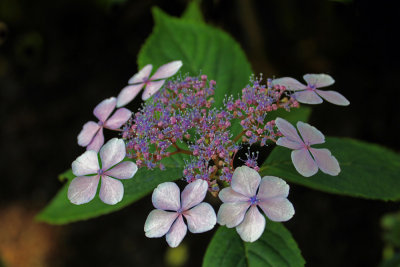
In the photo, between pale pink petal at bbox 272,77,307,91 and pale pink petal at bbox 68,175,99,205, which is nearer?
pale pink petal at bbox 68,175,99,205

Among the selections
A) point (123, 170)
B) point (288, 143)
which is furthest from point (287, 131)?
point (123, 170)

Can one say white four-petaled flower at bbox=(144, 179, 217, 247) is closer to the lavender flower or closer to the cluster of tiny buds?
the cluster of tiny buds


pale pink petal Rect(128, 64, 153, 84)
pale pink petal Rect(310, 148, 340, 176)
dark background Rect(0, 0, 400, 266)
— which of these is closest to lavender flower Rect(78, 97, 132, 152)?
pale pink petal Rect(128, 64, 153, 84)

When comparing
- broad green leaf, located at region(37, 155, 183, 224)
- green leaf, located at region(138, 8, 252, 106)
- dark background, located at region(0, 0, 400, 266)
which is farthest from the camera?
dark background, located at region(0, 0, 400, 266)

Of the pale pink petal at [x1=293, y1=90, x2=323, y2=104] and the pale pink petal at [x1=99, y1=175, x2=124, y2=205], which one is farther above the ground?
the pale pink petal at [x1=293, y1=90, x2=323, y2=104]

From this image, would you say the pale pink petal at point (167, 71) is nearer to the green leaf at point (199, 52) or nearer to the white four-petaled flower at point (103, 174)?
the green leaf at point (199, 52)

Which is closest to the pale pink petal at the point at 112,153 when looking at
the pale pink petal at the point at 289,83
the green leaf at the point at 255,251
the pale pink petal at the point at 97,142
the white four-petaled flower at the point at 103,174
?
the white four-petaled flower at the point at 103,174

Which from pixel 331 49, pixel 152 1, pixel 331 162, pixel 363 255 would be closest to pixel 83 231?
pixel 152 1
